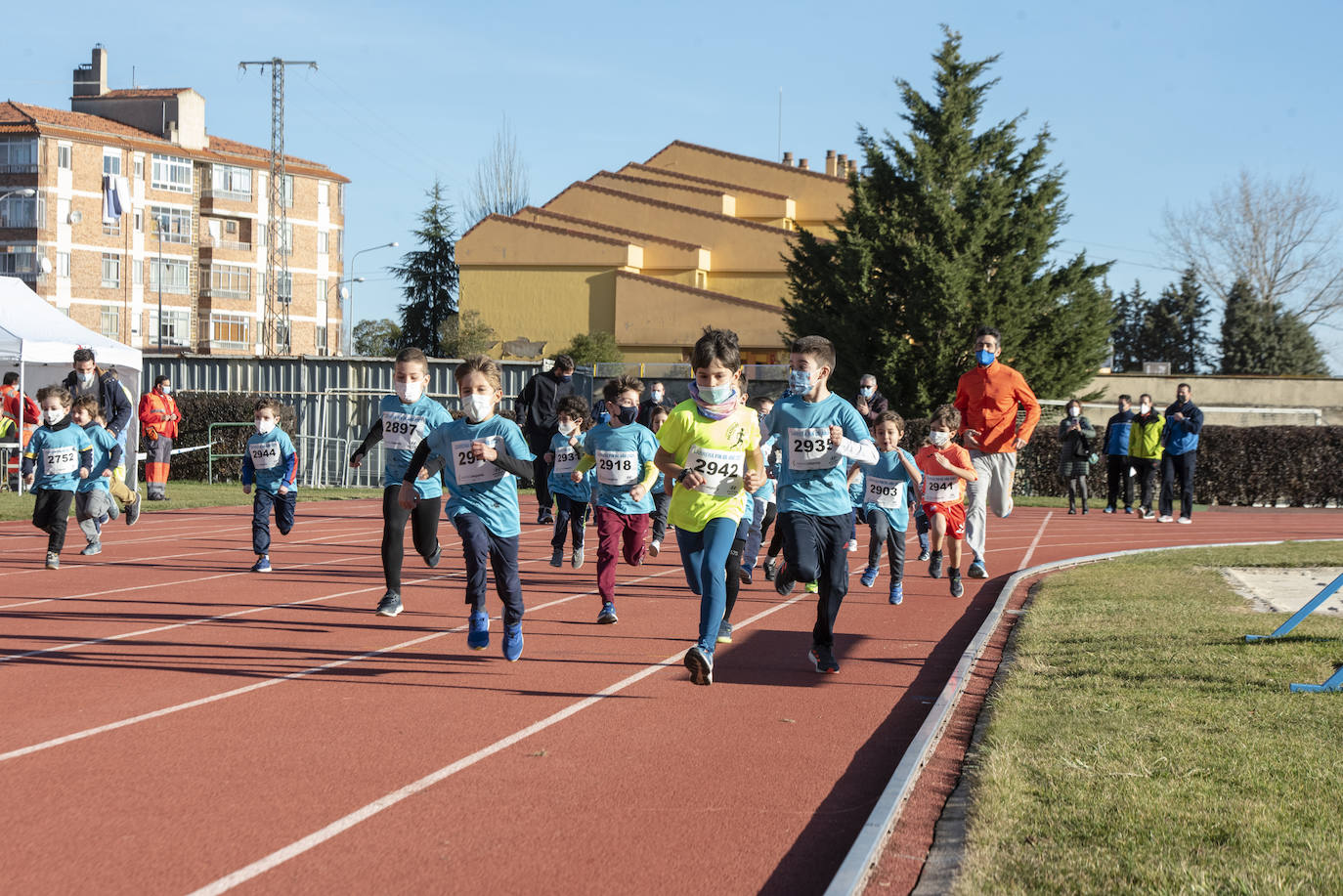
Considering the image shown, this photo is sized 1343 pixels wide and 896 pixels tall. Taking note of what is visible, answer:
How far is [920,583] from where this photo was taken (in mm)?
13398

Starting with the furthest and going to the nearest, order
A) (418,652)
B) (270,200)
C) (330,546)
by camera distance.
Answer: (270,200), (330,546), (418,652)

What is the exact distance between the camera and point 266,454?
530 inches

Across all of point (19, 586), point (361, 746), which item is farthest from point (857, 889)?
point (19, 586)

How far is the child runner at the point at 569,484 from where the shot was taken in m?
14.0

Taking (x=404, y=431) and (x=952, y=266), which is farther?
(x=952, y=266)

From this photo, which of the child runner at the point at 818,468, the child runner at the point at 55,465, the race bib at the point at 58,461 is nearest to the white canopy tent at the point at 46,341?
the child runner at the point at 55,465

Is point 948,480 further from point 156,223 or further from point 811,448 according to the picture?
point 156,223

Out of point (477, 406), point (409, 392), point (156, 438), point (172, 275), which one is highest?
point (172, 275)

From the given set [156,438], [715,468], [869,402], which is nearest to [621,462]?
[715,468]

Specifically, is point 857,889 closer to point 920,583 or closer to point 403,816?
point 403,816

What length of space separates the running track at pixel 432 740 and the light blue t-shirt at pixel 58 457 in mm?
1559

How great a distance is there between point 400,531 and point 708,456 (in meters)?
3.49

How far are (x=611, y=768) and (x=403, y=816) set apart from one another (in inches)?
43.5

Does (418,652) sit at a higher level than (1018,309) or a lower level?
lower
